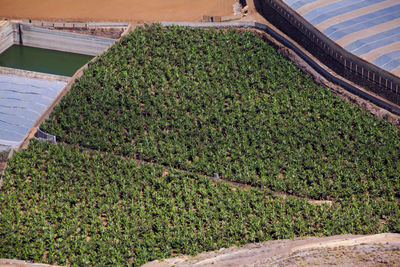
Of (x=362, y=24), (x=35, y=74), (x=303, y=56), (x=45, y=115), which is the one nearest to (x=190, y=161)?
(x=45, y=115)

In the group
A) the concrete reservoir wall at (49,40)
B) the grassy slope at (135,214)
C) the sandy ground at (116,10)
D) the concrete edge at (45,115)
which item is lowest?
the grassy slope at (135,214)

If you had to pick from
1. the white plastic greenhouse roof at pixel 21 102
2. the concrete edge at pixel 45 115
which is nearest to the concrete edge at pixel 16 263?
the concrete edge at pixel 45 115

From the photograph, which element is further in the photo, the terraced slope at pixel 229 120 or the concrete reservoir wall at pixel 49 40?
the concrete reservoir wall at pixel 49 40

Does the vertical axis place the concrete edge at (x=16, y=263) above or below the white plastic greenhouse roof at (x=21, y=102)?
below

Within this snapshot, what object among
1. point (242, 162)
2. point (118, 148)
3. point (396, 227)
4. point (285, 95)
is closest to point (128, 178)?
point (118, 148)

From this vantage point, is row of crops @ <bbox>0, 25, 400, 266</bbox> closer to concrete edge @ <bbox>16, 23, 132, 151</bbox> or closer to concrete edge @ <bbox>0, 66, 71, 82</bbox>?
concrete edge @ <bbox>16, 23, 132, 151</bbox>

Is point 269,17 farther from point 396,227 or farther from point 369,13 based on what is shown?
point 396,227

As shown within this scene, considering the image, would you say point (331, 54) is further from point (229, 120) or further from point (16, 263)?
point (16, 263)

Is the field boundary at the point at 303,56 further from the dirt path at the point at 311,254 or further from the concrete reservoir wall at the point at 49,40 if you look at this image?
the dirt path at the point at 311,254
